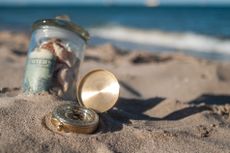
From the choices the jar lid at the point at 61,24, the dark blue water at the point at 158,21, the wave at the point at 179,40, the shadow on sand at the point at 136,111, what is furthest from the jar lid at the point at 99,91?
the dark blue water at the point at 158,21

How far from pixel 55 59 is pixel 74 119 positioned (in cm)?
59

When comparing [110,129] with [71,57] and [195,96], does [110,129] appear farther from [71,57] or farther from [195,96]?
[195,96]

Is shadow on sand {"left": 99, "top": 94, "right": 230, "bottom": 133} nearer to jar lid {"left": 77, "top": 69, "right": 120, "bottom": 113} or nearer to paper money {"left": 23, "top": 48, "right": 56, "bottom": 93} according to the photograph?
jar lid {"left": 77, "top": 69, "right": 120, "bottom": 113}

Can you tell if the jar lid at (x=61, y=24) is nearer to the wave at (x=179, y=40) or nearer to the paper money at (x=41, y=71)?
the paper money at (x=41, y=71)

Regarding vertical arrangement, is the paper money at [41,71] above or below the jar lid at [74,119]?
above

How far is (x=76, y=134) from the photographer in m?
2.78

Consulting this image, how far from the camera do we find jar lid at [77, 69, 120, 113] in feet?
10.3

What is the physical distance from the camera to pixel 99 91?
314cm

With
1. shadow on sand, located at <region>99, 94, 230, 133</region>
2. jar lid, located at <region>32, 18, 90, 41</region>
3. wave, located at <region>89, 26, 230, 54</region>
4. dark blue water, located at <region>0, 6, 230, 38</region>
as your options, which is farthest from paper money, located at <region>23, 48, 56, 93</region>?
dark blue water, located at <region>0, 6, 230, 38</region>

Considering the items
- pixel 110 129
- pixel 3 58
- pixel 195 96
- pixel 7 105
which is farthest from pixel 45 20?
pixel 3 58

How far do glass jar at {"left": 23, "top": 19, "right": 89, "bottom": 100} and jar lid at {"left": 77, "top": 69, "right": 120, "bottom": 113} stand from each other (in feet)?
0.80

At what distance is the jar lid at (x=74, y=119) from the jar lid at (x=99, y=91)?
0.15 metres

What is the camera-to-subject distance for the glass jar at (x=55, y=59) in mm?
3250

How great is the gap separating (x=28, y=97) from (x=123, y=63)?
4.36 metres
